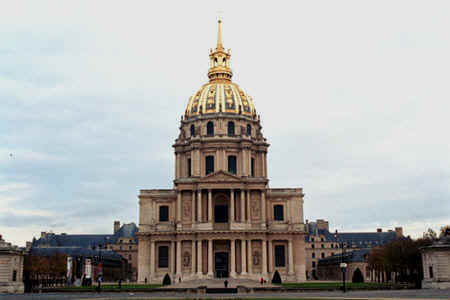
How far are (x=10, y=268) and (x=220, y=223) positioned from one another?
3944cm

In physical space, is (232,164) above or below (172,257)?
above

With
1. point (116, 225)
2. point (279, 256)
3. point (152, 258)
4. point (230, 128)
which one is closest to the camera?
point (152, 258)

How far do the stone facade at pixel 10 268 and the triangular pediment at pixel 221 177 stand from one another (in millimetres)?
35618

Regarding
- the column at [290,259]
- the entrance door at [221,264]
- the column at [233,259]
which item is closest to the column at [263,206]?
the column at [290,259]

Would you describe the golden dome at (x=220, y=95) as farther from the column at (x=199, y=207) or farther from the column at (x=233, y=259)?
the column at (x=233, y=259)

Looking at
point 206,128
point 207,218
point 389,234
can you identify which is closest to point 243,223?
point 207,218

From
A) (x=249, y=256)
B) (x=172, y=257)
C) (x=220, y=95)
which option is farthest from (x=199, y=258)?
(x=220, y=95)

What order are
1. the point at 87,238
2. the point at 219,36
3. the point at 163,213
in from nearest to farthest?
the point at 163,213 → the point at 219,36 → the point at 87,238

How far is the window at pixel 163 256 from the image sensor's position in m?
86.8

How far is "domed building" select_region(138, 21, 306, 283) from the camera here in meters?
83.8

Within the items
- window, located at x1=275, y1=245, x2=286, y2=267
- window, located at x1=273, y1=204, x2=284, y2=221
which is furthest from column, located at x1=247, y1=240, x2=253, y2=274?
window, located at x1=273, y1=204, x2=284, y2=221

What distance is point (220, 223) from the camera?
8662 cm

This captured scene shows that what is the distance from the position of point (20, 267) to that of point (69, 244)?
90577 mm

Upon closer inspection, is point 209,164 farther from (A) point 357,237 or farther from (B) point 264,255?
(A) point 357,237
